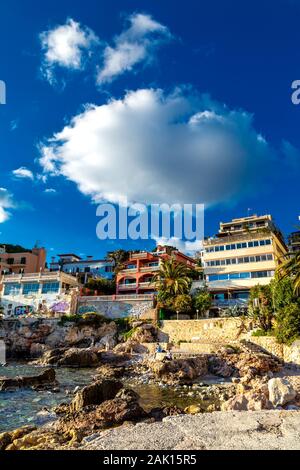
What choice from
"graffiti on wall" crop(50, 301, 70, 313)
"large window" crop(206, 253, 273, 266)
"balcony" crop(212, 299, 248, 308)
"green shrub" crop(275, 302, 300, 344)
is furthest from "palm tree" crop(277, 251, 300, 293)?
"graffiti on wall" crop(50, 301, 70, 313)

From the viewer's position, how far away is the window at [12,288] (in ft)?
191

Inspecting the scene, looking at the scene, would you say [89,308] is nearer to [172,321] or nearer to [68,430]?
[172,321]

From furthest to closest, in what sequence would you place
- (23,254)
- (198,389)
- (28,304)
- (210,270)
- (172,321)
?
1. (23,254)
2. (28,304)
3. (210,270)
4. (172,321)
5. (198,389)

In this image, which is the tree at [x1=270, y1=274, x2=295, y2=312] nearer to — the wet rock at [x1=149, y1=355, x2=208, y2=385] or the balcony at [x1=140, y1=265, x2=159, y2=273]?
the wet rock at [x1=149, y1=355, x2=208, y2=385]

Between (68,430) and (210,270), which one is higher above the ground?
(210,270)

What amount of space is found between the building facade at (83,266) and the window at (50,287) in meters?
19.7

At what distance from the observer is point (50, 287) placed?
5622 cm

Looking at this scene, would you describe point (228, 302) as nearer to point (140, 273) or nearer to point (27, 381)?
point (140, 273)

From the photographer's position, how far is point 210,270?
4934cm

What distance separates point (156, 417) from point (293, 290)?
20.0 meters

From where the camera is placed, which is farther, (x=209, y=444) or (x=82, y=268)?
(x=82, y=268)

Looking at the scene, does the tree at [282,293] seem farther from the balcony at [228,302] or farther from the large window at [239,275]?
the large window at [239,275]

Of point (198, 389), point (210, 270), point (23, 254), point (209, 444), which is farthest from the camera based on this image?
point (23, 254)
